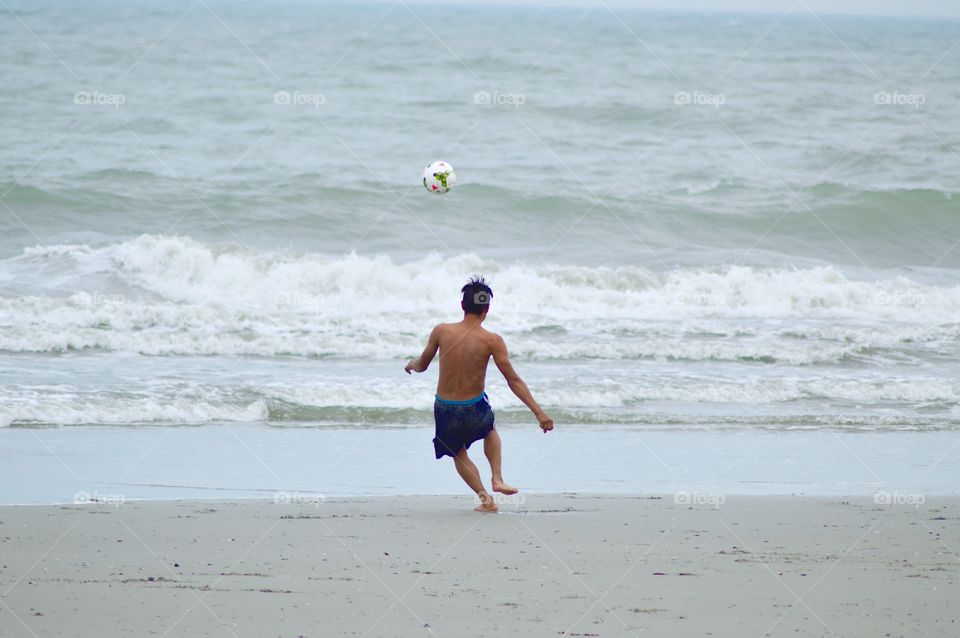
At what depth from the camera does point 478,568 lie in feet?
16.5

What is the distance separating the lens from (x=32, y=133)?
24.2m

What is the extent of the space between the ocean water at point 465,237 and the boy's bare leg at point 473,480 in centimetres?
300

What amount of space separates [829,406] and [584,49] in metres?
37.6

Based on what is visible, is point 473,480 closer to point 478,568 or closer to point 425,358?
point 425,358

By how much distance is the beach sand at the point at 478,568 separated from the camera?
422cm

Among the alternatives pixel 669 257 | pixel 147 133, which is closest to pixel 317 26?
pixel 147 133
